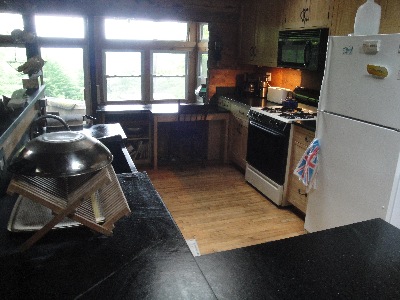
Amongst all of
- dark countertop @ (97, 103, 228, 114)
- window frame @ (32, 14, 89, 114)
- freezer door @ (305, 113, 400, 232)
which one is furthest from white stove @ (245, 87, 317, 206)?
window frame @ (32, 14, 89, 114)

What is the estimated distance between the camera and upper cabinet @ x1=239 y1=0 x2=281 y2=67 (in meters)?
4.24

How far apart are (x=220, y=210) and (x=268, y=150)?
83 centimetres

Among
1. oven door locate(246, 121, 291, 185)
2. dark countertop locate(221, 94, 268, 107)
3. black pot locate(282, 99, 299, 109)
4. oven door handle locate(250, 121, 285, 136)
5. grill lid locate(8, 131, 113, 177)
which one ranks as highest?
grill lid locate(8, 131, 113, 177)

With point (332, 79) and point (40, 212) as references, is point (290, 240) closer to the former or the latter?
point (40, 212)

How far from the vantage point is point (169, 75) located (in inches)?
281

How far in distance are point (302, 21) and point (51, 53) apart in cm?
481

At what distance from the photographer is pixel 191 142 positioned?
16.9 ft

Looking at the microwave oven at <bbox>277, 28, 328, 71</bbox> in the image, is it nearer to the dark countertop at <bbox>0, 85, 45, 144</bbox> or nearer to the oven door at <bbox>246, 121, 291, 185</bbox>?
the oven door at <bbox>246, 121, 291, 185</bbox>

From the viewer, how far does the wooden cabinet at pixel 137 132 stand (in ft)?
15.4

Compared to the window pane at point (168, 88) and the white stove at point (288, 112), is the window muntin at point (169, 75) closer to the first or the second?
the window pane at point (168, 88)

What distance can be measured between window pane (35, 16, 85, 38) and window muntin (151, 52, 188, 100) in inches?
57.5

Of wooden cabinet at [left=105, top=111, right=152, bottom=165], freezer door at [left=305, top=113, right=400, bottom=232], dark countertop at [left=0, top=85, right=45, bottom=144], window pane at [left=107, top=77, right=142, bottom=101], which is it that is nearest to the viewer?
dark countertop at [left=0, top=85, right=45, bottom=144]

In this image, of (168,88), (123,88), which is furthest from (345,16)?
(123,88)

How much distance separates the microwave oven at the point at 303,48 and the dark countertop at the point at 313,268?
8.24 feet
